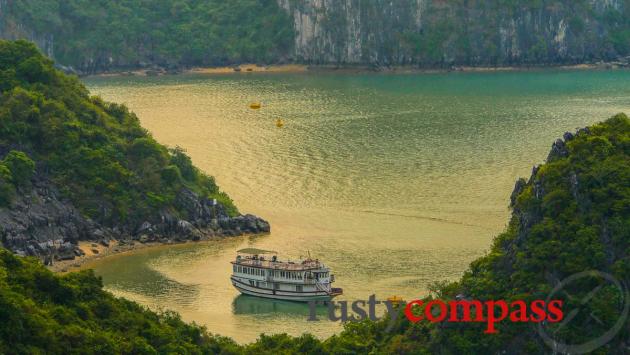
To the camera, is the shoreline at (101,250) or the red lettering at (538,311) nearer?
the red lettering at (538,311)

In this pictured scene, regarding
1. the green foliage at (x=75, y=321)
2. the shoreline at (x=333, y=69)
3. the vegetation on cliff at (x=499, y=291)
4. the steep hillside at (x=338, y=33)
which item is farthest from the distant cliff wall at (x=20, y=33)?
the green foliage at (x=75, y=321)

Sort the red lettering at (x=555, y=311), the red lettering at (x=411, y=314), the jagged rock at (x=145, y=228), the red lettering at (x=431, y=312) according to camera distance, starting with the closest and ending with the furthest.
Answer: the red lettering at (x=555, y=311), the red lettering at (x=431, y=312), the red lettering at (x=411, y=314), the jagged rock at (x=145, y=228)

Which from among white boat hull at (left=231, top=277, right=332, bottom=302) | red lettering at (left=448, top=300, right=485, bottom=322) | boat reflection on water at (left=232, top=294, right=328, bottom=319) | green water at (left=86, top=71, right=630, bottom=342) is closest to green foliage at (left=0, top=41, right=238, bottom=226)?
green water at (left=86, top=71, right=630, bottom=342)

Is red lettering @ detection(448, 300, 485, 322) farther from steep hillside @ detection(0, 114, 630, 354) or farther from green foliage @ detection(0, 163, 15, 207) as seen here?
green foliage @ detection(0, 163, 15, 207)

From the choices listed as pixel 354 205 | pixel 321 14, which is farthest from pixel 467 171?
pixel 321 14

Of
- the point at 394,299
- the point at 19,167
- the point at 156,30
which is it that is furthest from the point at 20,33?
the point at 394,299

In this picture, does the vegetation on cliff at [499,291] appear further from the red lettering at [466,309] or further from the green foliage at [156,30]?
the green foliage at [156,30]
